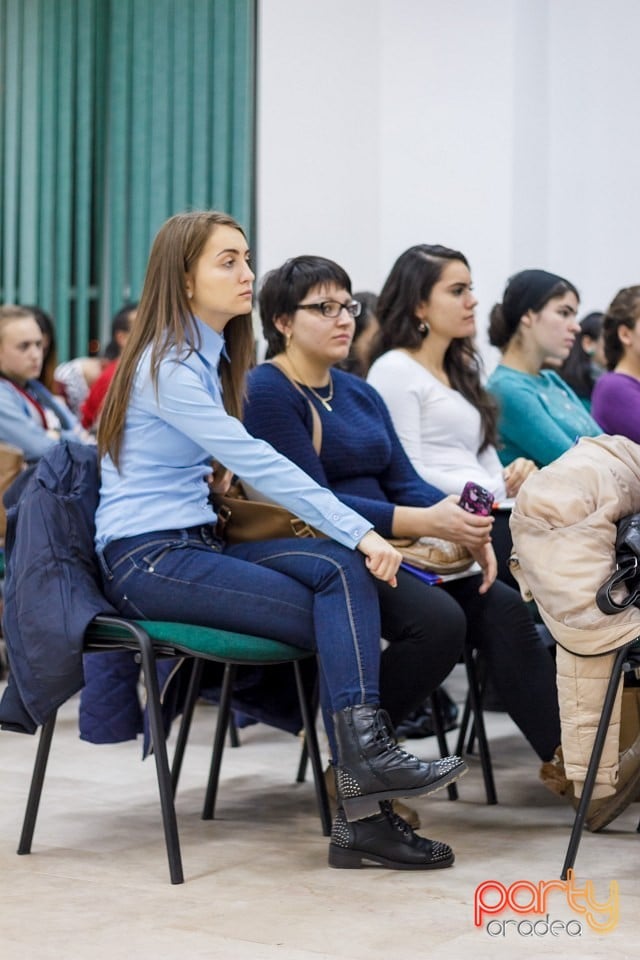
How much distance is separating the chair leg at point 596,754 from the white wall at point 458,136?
2.94 meters

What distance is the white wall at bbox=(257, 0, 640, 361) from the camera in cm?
516

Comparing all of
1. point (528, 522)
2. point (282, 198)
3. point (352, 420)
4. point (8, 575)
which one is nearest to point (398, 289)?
point (352, 420)

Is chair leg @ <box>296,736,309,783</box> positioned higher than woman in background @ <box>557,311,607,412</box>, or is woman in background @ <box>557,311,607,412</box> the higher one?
woman in background @ <box>557,311,607,412</box>

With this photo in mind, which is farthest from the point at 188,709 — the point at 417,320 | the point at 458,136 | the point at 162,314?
the point at 458,136

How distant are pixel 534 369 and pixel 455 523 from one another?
3.20 ft

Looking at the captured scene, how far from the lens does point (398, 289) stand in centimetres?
337

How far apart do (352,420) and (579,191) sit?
2703mm

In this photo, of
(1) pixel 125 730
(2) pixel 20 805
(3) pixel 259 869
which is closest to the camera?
(3) pixel 259 869

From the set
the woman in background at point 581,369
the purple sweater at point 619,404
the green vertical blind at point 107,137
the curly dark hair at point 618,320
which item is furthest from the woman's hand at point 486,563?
the green vertical blind at point 107,137

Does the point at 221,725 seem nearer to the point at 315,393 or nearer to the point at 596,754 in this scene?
the point at 315,393

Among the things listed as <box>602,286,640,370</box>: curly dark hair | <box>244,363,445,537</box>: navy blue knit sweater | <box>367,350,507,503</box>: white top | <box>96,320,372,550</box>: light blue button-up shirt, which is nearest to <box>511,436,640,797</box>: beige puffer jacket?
<box>96,320,372,550</box>: light blue button-up shirt

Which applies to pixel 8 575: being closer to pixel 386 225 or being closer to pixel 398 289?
pixel 398 289

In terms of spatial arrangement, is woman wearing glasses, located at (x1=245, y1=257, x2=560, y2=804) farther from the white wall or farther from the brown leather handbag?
the white wall

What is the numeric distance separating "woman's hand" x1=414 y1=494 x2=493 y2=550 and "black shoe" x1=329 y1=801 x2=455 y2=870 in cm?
58
